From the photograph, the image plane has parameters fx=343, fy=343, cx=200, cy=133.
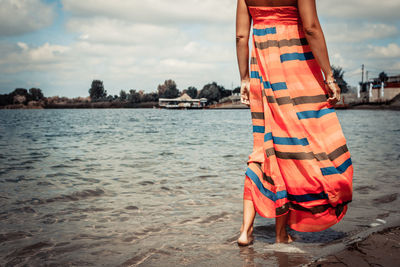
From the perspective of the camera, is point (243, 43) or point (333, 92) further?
point (243, 43)

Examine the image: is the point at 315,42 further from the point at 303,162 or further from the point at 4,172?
the point at 4,172

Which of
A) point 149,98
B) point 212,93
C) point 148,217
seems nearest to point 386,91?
point 212,93

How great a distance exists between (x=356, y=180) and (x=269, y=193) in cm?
330

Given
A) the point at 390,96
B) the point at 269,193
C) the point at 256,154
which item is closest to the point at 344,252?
the point at 269,193

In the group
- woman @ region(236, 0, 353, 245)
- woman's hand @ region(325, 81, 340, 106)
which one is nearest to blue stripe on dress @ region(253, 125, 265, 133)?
woman @ region(236, 0, 353, 245)

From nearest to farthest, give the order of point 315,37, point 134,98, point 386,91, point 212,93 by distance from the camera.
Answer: point 315,37 < point 386,91 < point 212,93 < point 134,98

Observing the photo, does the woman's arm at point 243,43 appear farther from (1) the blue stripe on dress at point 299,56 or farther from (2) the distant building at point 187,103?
(2) the distant building at point 187,103

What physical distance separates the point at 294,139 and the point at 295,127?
0.28 ft

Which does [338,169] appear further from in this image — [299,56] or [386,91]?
[386,91]

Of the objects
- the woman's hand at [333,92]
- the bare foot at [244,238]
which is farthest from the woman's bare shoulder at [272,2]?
the bare foot at [244,238]

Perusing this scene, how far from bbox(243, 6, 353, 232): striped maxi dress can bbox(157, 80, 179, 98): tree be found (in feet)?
477

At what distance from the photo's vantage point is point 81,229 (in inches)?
121

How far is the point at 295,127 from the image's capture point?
2.42 m

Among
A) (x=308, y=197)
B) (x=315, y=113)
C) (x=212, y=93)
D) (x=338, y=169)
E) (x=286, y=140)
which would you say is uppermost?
(x=212, y=93)
